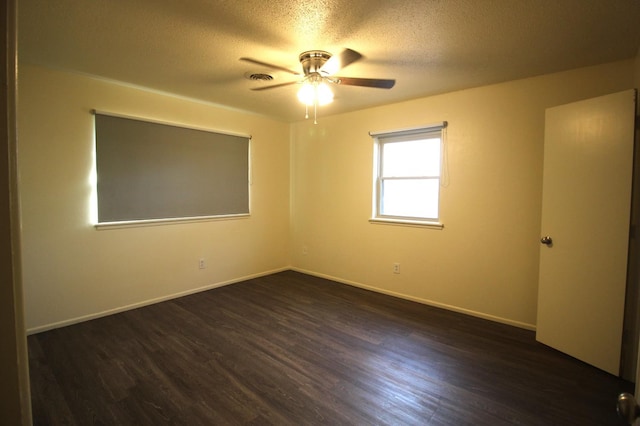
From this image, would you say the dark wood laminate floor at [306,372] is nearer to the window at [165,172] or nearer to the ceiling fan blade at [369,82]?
the window at [165,172]

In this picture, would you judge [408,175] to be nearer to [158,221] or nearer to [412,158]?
[412,158]

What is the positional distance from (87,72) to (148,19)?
1.39 meters

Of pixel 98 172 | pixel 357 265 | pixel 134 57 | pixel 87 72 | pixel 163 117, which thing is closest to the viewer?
pixel 134 57

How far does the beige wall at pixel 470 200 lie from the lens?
2811 mm

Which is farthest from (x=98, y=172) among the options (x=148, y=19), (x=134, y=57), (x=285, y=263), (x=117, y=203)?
(x=285, y=263)

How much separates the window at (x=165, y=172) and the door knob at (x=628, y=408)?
3797mm

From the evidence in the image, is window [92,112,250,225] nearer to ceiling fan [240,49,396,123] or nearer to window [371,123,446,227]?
ceiling fan [240,49,396,123]

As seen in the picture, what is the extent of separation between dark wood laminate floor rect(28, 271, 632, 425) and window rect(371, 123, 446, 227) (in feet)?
4.05

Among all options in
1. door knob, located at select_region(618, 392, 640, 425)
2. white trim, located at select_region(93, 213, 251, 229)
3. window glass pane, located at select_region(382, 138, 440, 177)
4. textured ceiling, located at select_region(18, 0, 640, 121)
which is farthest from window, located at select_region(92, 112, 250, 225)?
door knob, located at select_region(618, 392, 640, 425)

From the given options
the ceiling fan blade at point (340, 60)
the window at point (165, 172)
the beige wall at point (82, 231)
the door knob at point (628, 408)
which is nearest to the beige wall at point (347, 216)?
the beige wall at point (82, 231)

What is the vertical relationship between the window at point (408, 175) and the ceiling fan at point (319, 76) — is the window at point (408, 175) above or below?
below

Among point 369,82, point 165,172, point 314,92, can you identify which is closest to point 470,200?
point 369,82

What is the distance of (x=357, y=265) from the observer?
4168 millimetres

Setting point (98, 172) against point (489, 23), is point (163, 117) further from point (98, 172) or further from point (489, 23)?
point (489, 23)
